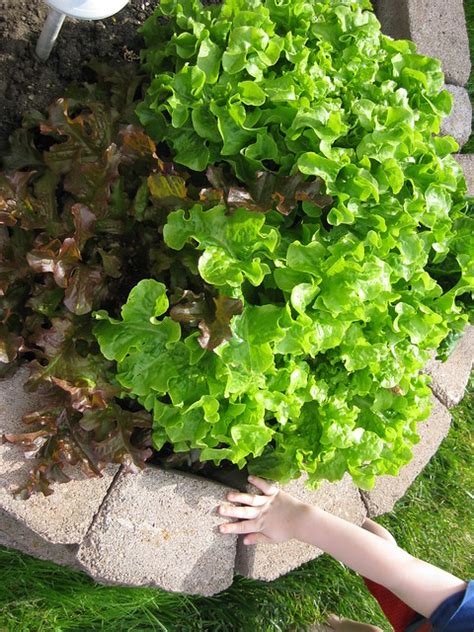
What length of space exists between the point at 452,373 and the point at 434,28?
51.0 inches

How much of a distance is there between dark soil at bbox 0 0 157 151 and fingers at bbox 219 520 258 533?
1.22 meters

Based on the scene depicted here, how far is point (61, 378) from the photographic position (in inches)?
68.4

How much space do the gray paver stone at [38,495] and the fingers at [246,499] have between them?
1.15ft

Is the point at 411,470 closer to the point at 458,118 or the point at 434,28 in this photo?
the point at 458,118

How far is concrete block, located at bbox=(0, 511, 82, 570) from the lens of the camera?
2111 mm

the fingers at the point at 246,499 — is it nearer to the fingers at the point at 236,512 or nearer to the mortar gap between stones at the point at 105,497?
the fingers at the point at 236,512

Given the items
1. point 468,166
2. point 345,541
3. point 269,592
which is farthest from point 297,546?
point 468,166

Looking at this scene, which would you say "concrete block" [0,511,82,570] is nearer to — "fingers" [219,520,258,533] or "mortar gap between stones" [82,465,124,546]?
"mortar gap between stones" [82,465,124,546]

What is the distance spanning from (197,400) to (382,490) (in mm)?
959

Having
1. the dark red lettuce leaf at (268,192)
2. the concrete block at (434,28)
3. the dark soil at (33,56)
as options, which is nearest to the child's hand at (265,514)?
the dark red lettuce leaf at (268,192)

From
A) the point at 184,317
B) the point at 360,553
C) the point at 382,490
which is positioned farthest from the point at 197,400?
the point at 382,490

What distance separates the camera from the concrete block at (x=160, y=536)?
187cm

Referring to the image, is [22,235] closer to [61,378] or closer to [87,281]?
[87,281]

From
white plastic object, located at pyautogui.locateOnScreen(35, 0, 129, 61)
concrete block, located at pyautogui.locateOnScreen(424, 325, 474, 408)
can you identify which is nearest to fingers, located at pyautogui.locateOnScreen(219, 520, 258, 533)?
concrete block, located at pyautogui.locateOnScreen(424, 325, 474, 408)
